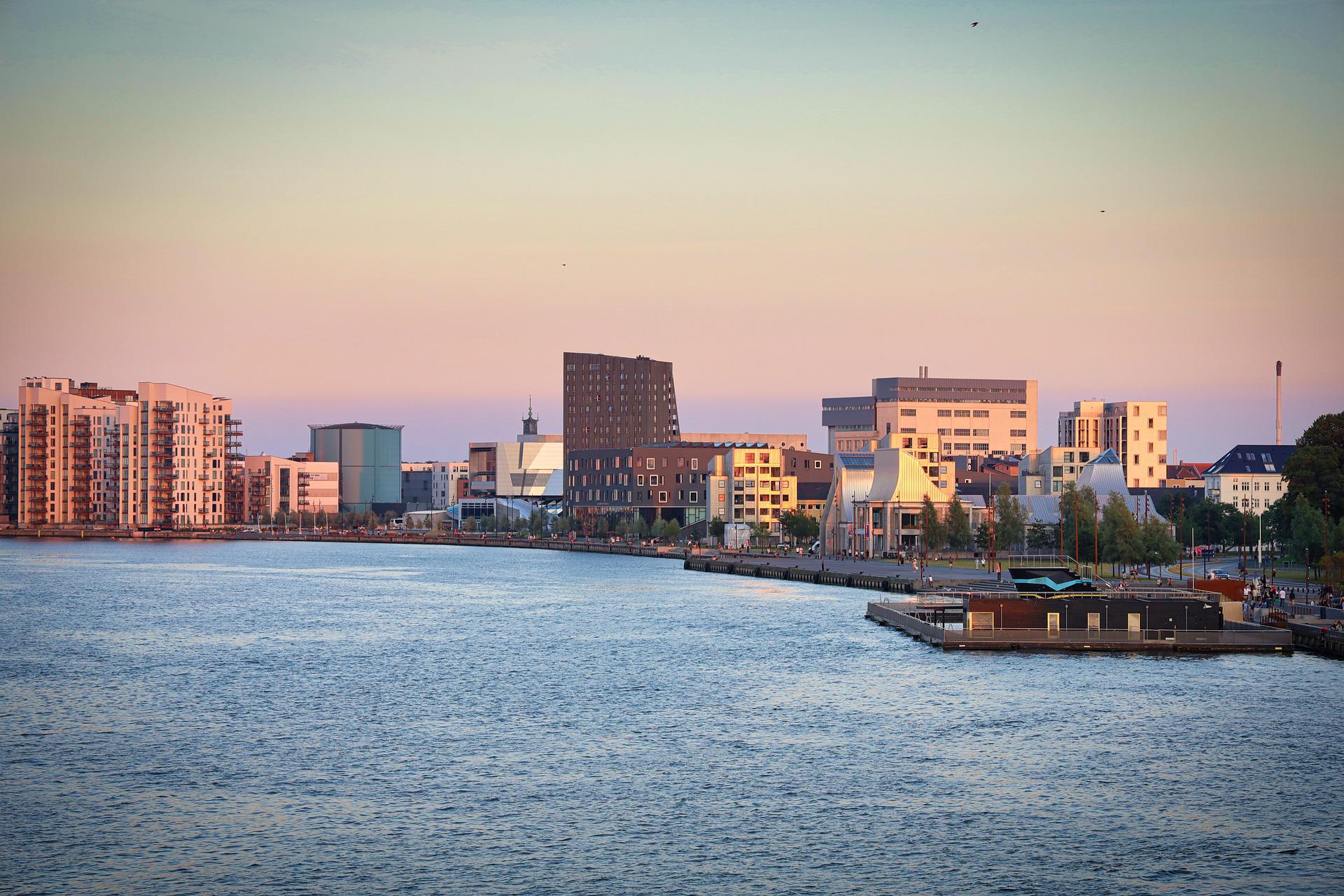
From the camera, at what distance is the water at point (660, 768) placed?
41.0 m

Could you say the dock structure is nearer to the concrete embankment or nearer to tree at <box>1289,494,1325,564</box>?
tree at <box>1289,494,1325,564</box>

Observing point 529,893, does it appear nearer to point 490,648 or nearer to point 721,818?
point 721,818

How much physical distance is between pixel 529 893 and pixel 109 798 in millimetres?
16780

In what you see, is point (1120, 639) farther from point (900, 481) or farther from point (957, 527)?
point (900, 481)

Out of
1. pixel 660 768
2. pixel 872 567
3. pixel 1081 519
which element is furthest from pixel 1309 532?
A: pixel 660 768

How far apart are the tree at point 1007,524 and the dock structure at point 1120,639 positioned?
69.5 metres

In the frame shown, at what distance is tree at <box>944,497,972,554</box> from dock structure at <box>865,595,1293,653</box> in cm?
7796

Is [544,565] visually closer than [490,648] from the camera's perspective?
No

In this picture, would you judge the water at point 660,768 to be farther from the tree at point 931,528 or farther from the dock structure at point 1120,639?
the tree at point 931,528

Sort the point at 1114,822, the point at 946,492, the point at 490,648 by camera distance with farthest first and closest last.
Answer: the point at 946,492 < the point at 490,648 < the point at 1114,822

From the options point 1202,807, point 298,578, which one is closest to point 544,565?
point 298,578

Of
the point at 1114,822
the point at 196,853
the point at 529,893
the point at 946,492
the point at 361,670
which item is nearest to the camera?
the point at 529,893

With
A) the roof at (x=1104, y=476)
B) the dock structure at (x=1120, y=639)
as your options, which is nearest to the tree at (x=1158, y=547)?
the dock structure at (x=1120, y=639)

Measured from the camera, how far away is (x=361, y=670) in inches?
3110
